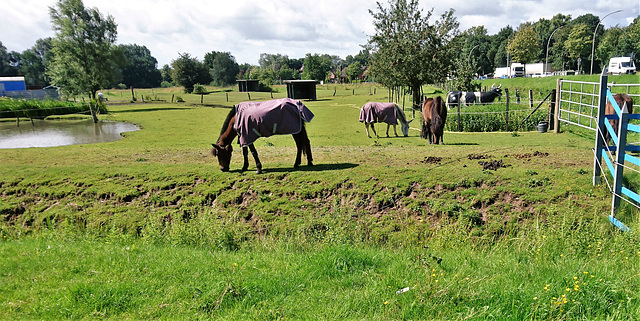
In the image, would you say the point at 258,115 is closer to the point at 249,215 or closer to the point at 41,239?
the point at 249,215

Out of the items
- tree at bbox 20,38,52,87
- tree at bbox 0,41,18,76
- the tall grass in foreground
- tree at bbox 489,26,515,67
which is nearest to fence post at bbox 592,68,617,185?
the tall grass in foreground

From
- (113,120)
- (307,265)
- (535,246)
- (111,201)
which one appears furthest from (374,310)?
(113,120)

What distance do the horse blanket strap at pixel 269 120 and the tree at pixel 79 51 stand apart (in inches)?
1486

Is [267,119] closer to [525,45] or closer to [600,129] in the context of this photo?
[600,129]

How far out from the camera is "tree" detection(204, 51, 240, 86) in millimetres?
90812

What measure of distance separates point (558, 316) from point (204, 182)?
8.19 m

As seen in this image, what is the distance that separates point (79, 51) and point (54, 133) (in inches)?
897

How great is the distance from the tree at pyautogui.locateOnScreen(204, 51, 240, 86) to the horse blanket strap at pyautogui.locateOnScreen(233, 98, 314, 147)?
281 ft

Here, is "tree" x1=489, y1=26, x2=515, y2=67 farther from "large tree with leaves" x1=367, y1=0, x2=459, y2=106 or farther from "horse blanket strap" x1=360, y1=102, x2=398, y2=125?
"horse blanket strap" x1=360, y1=102, x2=398, y2=125

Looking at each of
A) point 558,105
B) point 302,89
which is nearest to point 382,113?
point 558,105

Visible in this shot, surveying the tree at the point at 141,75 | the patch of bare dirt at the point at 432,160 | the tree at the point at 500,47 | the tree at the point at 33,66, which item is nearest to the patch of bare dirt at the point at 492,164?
the patch of bare dirt at the point at 432,160

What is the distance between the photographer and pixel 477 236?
6.82 meters

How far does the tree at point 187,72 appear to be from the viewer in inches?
2876

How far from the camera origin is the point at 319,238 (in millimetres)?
6543
